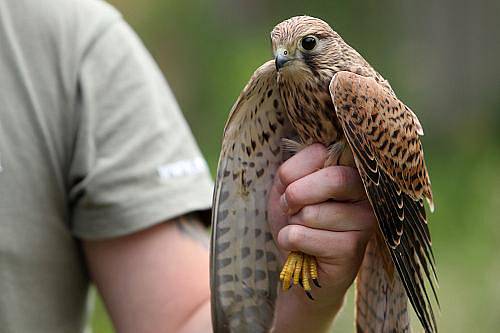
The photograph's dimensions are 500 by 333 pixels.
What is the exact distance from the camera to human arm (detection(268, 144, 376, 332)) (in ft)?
8.10

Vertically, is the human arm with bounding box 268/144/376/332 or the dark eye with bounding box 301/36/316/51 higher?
the dark eye with bounding box 301/36/316/51

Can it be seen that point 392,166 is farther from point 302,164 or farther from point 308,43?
point 308,43

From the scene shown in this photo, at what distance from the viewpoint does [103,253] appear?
10.3 ft

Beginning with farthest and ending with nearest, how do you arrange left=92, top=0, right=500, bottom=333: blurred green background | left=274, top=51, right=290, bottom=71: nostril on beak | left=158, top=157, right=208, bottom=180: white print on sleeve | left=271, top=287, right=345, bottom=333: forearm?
left=92, top=0, right=500, bottom=333: blurred green background
left=158, top=157, right=208, bottom=180: white print on sleeve
left=271, top=287, right=345, bottom=333: forearm
left=274, top=51, right=290, bottom=71: nostril on beak

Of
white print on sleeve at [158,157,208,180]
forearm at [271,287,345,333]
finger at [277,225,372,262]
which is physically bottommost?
forearm at [271,287,345,333]

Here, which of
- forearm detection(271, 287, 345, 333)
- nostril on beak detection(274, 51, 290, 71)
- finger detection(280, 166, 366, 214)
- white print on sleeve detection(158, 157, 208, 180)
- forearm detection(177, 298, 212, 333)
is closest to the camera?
finger detection(280, 166, 366, 214)

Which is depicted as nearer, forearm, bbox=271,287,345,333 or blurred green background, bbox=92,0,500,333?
forearm, bbox=271,287,345,333

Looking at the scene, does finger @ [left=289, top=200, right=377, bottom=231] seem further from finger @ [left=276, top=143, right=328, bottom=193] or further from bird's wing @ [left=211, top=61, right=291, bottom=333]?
bird's wing @ [left=211, top=61, right=291, bottom=333]

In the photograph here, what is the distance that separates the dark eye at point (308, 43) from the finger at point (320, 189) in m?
0.35

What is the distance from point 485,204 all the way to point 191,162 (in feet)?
12.0

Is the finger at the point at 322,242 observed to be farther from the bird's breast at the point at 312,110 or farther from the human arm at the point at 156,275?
the human arm at the point at 156,275

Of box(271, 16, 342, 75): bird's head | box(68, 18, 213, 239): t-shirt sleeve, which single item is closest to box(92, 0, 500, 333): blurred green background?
box(68, 18, 213, 239): t-shirt sleeve

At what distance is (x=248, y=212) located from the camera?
2832 mm

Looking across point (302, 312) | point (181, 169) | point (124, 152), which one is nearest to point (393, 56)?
point (181, 169)
